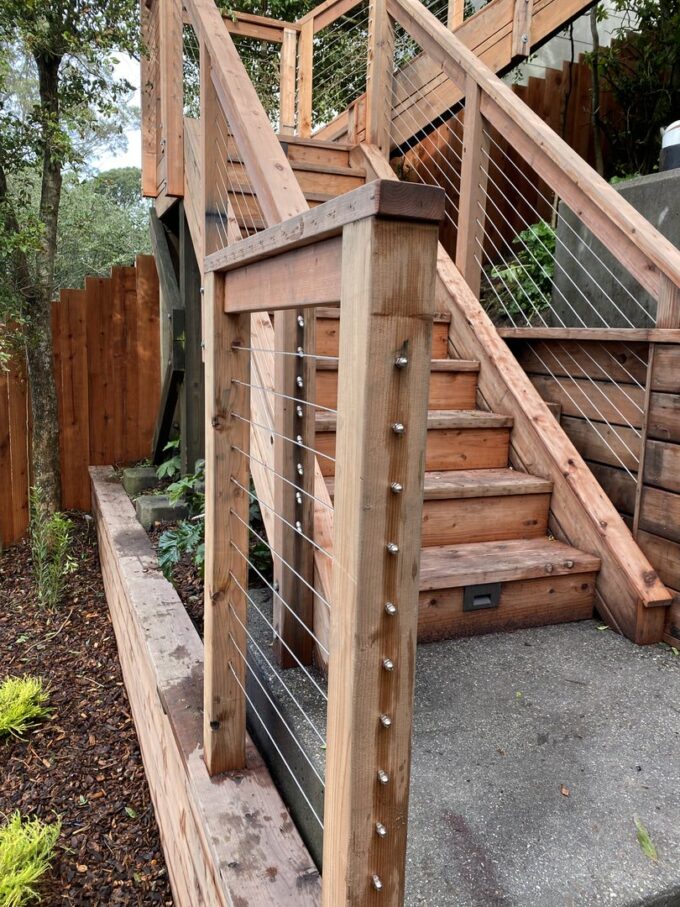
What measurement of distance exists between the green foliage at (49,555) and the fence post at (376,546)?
10.6ft

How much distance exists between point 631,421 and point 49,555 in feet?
11.0

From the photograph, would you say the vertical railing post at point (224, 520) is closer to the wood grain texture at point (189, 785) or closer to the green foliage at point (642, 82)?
the wood grain texture at point (189, 785)

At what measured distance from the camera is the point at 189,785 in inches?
61.1

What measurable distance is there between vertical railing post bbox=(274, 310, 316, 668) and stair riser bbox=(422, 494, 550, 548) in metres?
0.53

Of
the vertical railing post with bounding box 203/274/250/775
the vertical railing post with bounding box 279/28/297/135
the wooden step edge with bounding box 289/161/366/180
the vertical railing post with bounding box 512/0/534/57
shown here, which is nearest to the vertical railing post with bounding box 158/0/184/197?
the wooden step edge with bounding box 289/161/366/180

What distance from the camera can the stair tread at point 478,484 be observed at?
2.19m

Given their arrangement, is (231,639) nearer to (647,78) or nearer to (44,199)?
(44,199)

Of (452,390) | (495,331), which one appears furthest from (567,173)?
(452,390)

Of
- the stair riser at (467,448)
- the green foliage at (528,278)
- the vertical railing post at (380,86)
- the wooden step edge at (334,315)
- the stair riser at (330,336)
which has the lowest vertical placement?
the stair riser at (467,448)

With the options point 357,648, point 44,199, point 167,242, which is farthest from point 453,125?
point 357,648

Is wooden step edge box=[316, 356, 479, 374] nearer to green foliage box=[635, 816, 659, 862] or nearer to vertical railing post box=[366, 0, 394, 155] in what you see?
green foliage box=[635, 816, 659, 862]

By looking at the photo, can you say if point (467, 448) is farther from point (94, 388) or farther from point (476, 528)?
point (94, 388)

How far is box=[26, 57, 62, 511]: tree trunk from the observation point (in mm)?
3756

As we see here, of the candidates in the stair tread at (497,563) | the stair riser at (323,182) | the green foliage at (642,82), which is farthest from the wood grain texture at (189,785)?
the green foliage at (642,82)
